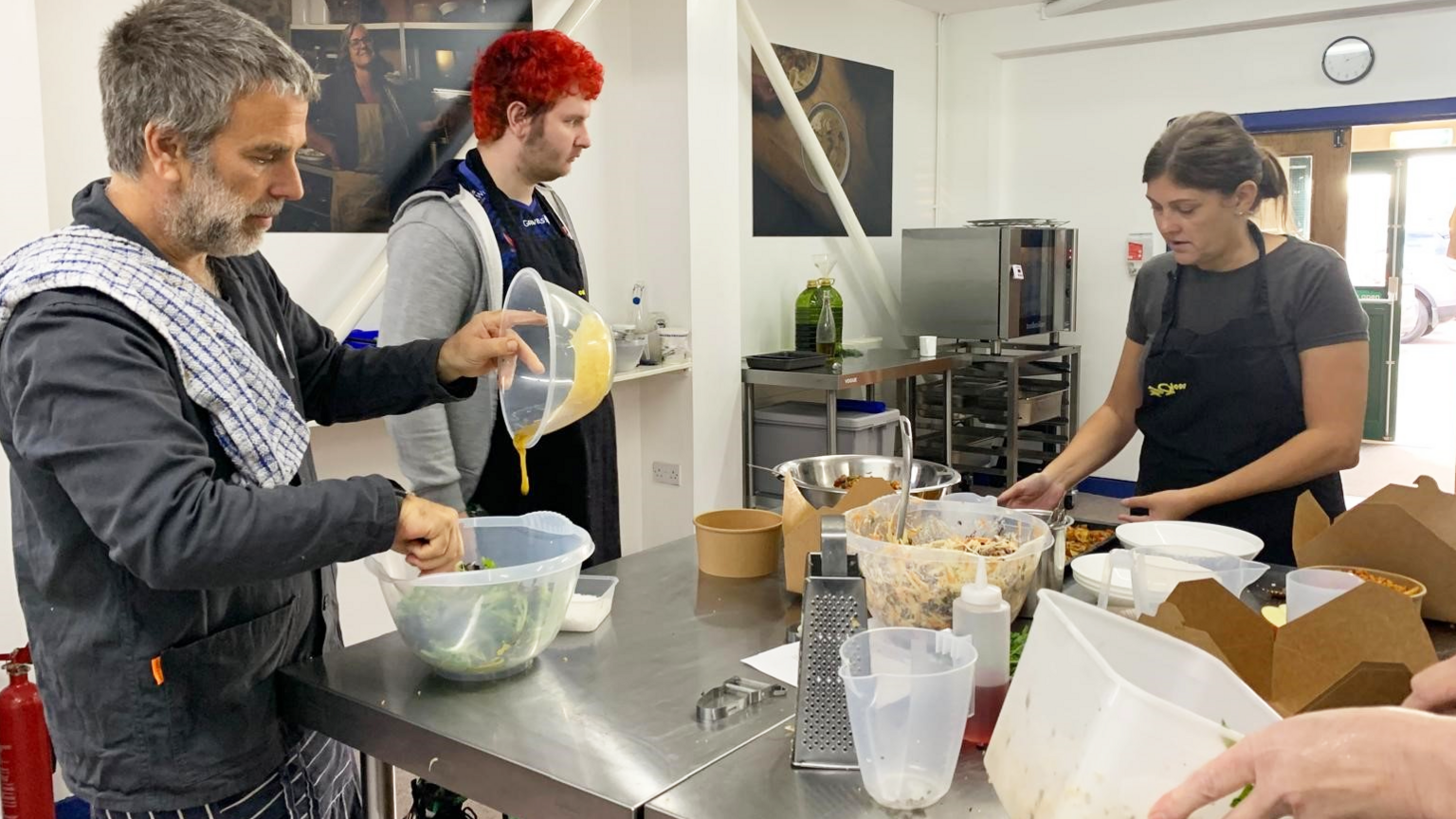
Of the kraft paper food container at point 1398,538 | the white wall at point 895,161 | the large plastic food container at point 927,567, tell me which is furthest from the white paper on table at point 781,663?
the white wall at point 895,161

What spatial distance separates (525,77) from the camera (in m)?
2.30

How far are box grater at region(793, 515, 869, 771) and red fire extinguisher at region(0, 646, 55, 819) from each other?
178 centimetres

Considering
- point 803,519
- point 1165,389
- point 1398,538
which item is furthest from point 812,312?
point 1398,538

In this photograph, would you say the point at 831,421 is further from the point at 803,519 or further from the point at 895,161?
the point at 803,519

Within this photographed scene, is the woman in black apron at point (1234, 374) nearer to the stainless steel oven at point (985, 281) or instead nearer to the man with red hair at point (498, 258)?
the man with red hair at point (498, 258)

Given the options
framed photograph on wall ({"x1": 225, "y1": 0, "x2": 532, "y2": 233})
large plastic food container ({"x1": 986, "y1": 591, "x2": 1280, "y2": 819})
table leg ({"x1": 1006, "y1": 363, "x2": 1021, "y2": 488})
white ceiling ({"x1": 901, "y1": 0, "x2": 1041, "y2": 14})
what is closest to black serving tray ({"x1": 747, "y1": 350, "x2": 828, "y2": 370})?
table leg ({"x1": 1006, "y1": 363, "x2": 1021, "y2": 488})

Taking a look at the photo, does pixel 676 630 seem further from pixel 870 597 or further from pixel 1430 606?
pixel 1430 606

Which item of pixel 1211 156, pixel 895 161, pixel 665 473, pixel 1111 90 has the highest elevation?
pixel 1111 90

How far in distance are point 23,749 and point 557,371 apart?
1.54 meters

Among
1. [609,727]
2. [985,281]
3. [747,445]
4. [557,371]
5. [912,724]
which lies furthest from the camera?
[985,281]

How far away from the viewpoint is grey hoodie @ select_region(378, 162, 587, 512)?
2.19 meters

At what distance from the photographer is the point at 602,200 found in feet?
14.2

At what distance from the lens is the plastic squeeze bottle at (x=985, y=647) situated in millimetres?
1227

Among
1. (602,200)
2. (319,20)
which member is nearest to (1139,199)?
(602,200)
